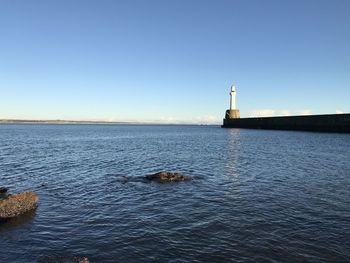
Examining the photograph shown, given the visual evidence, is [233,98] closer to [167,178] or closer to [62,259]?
[167,178]

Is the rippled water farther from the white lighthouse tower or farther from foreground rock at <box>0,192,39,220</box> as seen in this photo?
the white lighthouse tower

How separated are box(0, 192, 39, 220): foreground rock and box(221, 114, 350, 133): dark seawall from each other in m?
75.4

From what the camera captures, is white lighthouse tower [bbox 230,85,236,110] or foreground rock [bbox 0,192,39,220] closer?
foreground rock [bbox 0,192,39,220]

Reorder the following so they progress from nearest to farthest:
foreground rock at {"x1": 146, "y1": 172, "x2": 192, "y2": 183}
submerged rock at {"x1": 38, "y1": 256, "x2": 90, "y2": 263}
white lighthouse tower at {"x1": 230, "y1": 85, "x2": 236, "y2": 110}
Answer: submerged rock at {"x1": 38, "y1": 256, "x2": 90, "y2": 263}, foreground rock at {"x1": 146, "y1": 172, "x2": 192, "y2": 183}, white lighthouse tower at {"x1": 230, "y1": 85, "x2": 236, "y2": 110}

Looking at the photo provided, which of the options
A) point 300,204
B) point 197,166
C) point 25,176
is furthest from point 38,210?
point 197,166

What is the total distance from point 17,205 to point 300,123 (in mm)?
92898

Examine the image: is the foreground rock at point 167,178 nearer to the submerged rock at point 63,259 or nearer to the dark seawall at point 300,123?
the submerged rock at point 63,259

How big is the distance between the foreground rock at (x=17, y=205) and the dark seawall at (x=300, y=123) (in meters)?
75.4

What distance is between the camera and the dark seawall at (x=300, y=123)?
77025mm

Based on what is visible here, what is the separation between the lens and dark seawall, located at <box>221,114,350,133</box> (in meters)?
77.0

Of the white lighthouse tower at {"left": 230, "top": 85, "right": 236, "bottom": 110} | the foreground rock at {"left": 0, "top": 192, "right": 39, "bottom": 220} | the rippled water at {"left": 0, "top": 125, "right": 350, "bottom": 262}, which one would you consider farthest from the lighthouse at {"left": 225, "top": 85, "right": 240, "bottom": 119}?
the foreground rock at {"left": 0, "top": 192, "right": 39, "bottom": 220}

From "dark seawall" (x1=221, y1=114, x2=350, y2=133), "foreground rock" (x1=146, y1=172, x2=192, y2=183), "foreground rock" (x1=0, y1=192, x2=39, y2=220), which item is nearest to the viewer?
"foreground rock" (x1=0, y1=192, x2=39, y2=220)

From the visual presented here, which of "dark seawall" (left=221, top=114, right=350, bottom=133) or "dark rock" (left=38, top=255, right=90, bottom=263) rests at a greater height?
"dark seawall" (left=221, top=114, right=350, bottom=133)

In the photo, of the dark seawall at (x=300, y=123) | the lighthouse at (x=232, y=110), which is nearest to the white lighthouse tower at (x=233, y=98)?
the lighthouse at (x=232, y=110)
